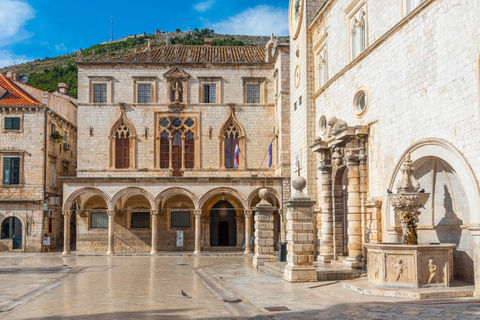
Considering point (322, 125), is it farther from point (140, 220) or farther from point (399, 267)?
point (140, 220)

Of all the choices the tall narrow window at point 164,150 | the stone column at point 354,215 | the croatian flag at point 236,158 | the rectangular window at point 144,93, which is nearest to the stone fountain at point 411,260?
the stone column at point 354,215

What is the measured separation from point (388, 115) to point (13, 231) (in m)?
26.9

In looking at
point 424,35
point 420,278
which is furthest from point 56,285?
point 424,35

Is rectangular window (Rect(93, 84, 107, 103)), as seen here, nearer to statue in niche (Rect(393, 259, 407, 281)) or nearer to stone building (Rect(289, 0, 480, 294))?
stone building (Rect(289, 0, 480, 294))

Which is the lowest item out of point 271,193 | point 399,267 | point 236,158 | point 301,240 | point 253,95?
point 399,267

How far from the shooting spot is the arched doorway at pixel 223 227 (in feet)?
118

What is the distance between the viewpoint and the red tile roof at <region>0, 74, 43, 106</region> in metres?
35.9

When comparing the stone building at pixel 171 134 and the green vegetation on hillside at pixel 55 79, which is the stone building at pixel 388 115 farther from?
the green vegetation on hillside at pixel 55 79

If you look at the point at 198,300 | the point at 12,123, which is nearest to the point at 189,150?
the point at 12,123

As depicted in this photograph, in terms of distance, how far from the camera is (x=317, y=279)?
15805 millimetres

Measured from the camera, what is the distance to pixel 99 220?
3525 cm

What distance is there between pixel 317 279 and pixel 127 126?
71.6ft

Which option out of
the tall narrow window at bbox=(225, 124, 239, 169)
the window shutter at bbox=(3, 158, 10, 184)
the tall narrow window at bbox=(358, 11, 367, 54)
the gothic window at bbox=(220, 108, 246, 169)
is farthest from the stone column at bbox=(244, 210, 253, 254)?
the window shutter at bbox=(3, 158, 10, 184)

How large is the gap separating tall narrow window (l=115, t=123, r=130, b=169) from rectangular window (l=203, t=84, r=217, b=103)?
17.6 ft
